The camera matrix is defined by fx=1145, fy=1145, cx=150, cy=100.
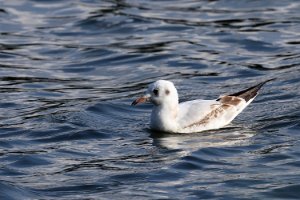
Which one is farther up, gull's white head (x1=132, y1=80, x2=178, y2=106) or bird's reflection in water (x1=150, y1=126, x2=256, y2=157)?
gull's white head (x1=132, y1=80, x2=178, y2=106)

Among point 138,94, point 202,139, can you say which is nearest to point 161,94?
point 202,139

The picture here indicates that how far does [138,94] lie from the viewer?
1853cm

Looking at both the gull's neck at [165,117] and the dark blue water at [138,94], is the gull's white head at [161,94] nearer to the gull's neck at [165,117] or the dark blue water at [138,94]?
the gull's neck at [165,117]

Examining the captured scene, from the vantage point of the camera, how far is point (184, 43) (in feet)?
72.1

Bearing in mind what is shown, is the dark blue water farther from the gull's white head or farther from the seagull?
A: the gull's white head

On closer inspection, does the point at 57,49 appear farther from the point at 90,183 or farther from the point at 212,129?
the point at 90,183

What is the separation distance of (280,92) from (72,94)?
3.38 m

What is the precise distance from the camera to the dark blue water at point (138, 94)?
13.4m

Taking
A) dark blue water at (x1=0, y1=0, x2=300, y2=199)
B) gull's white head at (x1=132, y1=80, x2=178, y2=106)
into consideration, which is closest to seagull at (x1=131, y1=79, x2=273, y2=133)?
gull's white head at (x1=132, y1=80, x2=178, y2=106)

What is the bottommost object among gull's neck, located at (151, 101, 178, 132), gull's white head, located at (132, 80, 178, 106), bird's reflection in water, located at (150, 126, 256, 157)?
bird's reflection in water, located at (150, 126, 256, 157)

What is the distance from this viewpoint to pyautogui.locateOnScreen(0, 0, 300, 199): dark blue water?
1344cm

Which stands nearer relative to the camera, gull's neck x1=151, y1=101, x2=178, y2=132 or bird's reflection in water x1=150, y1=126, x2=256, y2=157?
bird's reflection in water x1=150, y1=126, x2=256, y2=157

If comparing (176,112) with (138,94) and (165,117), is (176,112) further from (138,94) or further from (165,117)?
(138,94)

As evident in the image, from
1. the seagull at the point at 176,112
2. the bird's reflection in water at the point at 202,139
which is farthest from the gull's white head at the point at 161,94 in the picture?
the bird's reflection in water at the point at 202,139
